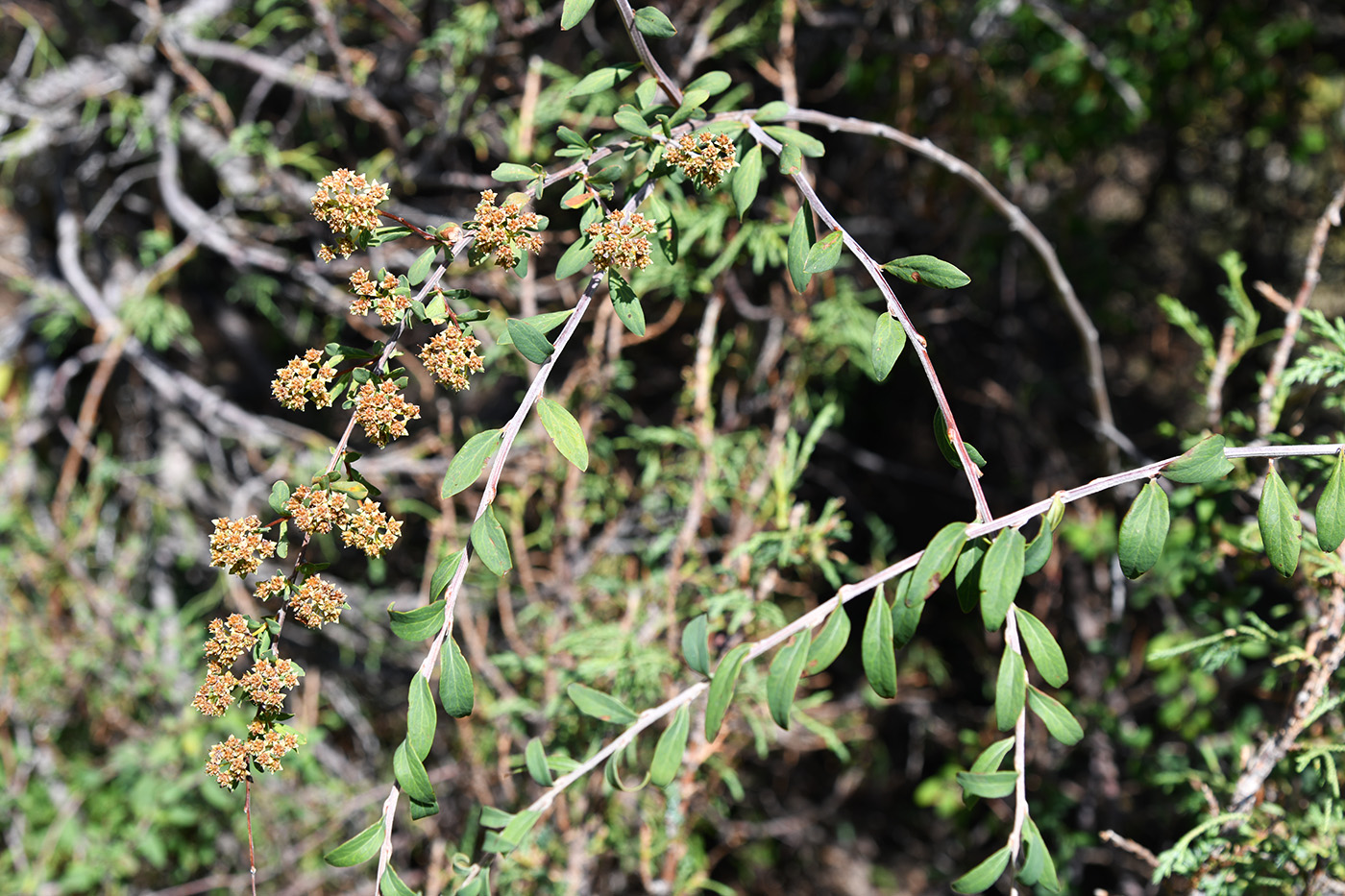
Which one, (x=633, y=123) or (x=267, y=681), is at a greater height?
(x=633, y=123)

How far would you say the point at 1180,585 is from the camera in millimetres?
1681

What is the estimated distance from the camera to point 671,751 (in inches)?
38.3

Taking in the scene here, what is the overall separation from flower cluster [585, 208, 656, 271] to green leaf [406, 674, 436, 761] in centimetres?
47

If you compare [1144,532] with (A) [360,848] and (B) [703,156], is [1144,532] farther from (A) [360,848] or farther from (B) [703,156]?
(A) [360,848]

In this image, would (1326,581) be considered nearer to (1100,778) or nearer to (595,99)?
(1100,778)

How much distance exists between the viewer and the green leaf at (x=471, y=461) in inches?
37.0

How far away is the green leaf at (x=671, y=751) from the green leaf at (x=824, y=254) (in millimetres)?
512

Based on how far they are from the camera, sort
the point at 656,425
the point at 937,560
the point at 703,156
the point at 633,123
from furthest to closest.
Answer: the point at 656,425 → the point at 633,123 → the point at 703,156 → the point at 937,560

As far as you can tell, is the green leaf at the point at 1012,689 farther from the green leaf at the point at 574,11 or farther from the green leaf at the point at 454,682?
the green leaf at the point at 574,11

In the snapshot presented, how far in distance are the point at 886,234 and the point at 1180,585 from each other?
1.20 metres

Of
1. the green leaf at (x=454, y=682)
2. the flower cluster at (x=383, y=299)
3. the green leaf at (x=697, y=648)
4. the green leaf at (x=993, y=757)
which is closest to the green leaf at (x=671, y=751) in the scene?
the green leaf at (x=697, y=648)

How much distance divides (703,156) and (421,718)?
2.18 feet

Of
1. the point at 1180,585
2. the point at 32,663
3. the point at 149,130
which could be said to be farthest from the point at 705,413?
the point at 32,663

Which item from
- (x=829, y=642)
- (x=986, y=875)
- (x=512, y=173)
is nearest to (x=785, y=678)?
(x=829, y=642)
